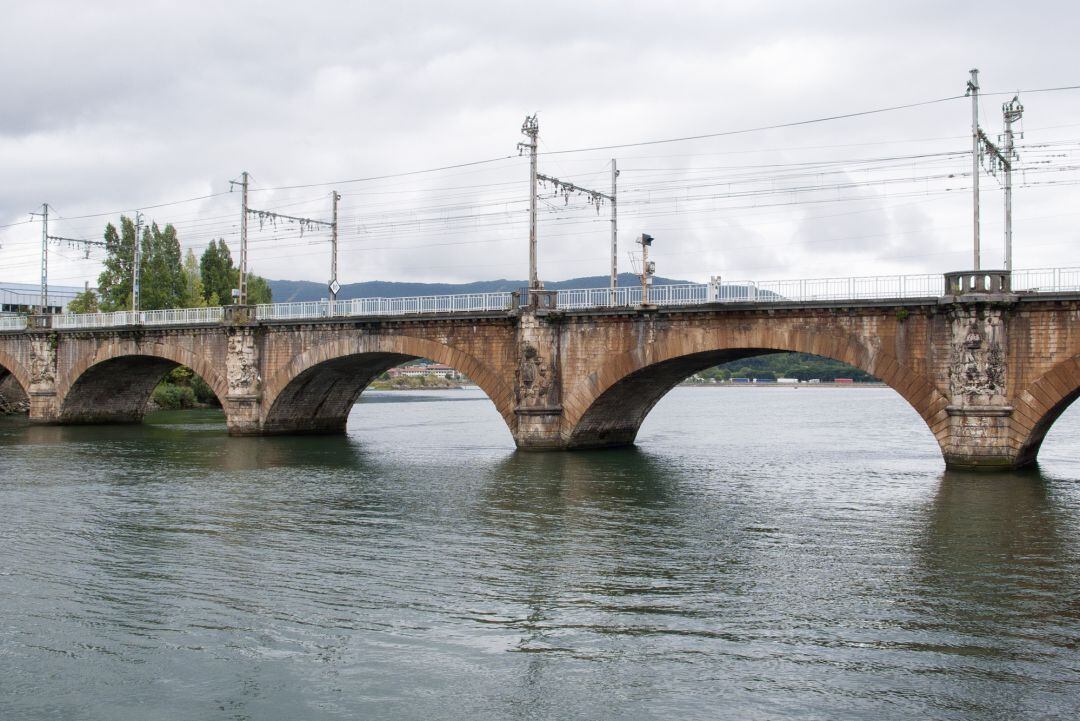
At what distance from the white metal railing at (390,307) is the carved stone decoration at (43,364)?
66.3 feet

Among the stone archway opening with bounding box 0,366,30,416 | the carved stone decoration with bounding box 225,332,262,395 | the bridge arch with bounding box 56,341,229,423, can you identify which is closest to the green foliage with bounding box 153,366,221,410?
the stone archway opening with bounding box 0,366,30,416

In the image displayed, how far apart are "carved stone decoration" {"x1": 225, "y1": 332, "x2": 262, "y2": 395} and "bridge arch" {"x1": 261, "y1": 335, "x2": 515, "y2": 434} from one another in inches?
32.4

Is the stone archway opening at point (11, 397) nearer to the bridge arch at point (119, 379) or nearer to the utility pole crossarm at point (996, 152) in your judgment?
the bridge arch at point (119, 379)

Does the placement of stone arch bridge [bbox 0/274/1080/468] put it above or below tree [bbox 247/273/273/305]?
below

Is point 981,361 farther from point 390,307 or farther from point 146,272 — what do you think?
point 146,272

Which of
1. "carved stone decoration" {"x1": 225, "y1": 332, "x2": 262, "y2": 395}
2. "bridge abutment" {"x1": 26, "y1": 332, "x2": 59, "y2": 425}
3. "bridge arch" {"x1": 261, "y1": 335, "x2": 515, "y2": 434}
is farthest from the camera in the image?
"bridge abutment" {"x1": 26, "y1": 332, "x2": 59, "y2": 425}

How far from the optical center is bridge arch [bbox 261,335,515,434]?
44156mm

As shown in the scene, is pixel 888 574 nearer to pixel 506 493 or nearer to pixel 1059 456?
pixel 506 493

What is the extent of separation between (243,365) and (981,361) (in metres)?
36.4

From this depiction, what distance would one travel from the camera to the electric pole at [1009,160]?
110 ft

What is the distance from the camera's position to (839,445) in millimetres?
52938

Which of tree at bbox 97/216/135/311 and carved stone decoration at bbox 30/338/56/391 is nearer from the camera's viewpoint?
carved stone decoration at bbox 30/338/56/391

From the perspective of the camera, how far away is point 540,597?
17906 millimetres

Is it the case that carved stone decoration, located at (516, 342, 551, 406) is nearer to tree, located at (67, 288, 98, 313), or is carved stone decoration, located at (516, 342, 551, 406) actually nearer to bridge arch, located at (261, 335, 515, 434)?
bridge arch, located at (261, 335, 515, 434)
